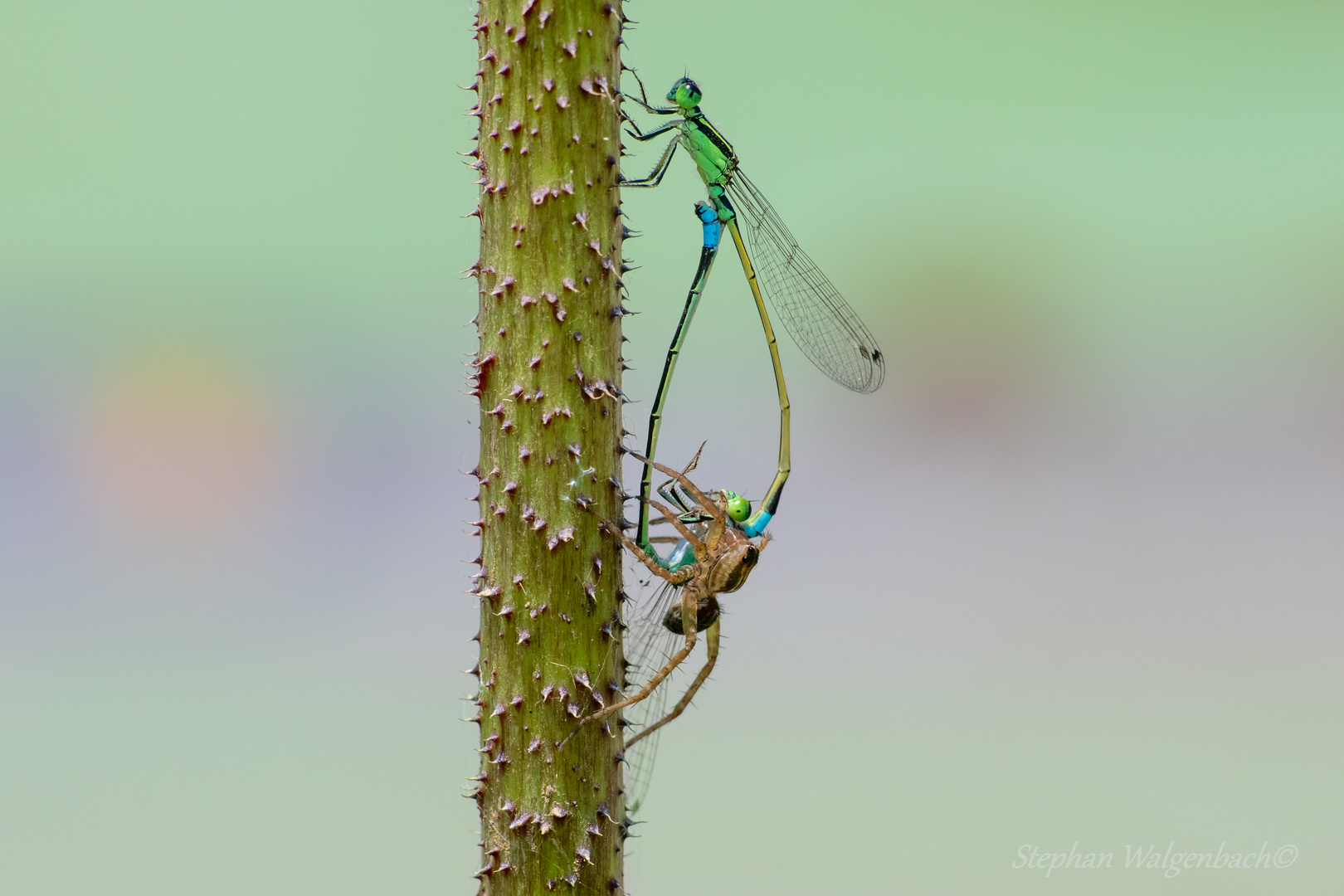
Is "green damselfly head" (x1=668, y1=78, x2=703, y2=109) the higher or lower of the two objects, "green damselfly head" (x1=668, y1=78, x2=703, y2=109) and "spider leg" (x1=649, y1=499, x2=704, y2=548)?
the higher

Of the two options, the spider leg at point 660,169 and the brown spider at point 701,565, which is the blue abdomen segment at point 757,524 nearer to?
the brown spider at point 701,565

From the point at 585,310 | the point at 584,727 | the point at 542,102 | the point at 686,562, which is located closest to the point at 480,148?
the point at 542,102

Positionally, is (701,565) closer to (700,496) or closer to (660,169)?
(700,496)

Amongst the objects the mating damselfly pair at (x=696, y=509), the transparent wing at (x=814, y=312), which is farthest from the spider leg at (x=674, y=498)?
the transparent wing at (x=814, y=312)

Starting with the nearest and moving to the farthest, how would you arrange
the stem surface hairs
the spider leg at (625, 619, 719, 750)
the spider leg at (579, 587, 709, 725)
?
the stem surface hairs → the spider leg at (579, 587, 709, 725) → the spider leg at (625, 619, 719, 750)

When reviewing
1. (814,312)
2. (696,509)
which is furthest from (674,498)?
(814,312)

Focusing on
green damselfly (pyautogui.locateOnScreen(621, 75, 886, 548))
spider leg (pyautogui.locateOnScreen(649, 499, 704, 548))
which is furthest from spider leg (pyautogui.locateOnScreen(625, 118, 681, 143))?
spider leg (pyautogui.locateOnScreen(649, 499, 704, 548))

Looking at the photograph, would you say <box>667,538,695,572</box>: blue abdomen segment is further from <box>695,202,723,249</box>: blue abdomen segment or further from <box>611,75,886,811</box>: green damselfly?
<box>695,202,723,249</box>: blue abdomen segment
